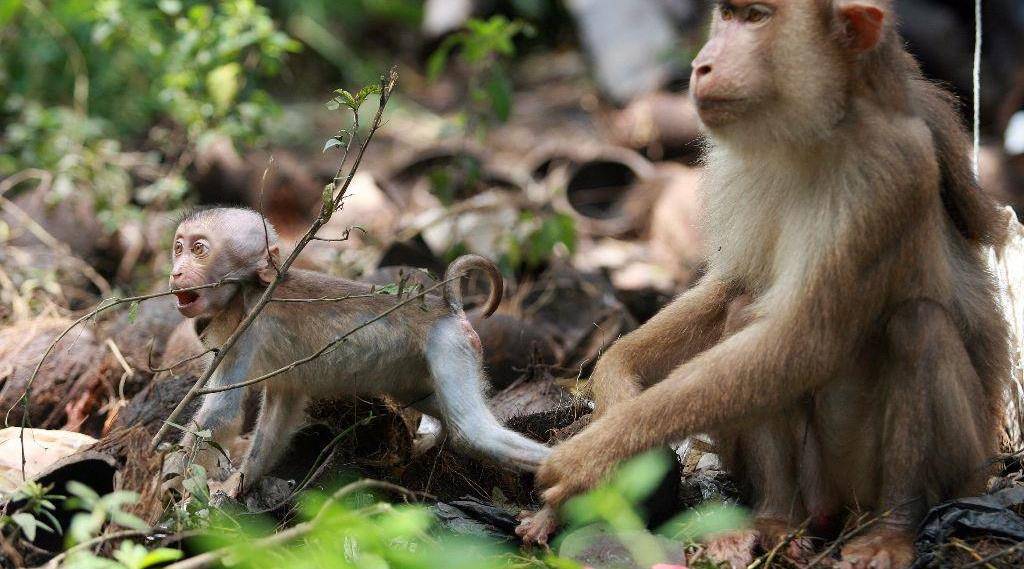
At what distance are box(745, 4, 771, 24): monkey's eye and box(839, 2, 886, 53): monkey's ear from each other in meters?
0.25

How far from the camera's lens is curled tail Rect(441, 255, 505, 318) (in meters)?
5.21

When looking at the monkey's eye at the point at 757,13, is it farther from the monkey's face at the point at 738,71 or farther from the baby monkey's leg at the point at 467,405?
the baby monkey's leg at the point at 467,405

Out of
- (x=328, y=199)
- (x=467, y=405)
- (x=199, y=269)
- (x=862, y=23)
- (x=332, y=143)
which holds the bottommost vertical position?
(x=467, y=405)

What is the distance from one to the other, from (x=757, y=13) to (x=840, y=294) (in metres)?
1.05

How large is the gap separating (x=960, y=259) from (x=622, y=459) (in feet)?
5.33

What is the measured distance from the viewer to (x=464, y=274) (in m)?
5.26

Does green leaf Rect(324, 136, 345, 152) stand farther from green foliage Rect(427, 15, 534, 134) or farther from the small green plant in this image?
green foliage Rect(427, 15, 534, 134)

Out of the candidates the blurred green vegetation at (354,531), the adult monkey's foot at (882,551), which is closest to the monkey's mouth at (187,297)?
the blurred green vegetation at (354,531)

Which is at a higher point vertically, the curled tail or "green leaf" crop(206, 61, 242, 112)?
"green leaf" crop(206, 61, 242, 112)

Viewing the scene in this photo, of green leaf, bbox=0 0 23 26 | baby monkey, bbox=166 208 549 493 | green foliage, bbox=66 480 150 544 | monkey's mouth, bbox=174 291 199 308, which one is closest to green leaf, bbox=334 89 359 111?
baby monkey, bbox=166 208 549 493

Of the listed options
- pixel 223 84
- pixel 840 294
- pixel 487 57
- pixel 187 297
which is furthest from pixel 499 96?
pixel 840 294

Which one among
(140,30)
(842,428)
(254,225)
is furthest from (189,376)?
(140,30)

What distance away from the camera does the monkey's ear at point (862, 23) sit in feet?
13.4

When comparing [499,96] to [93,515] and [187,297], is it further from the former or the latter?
[93,515]
